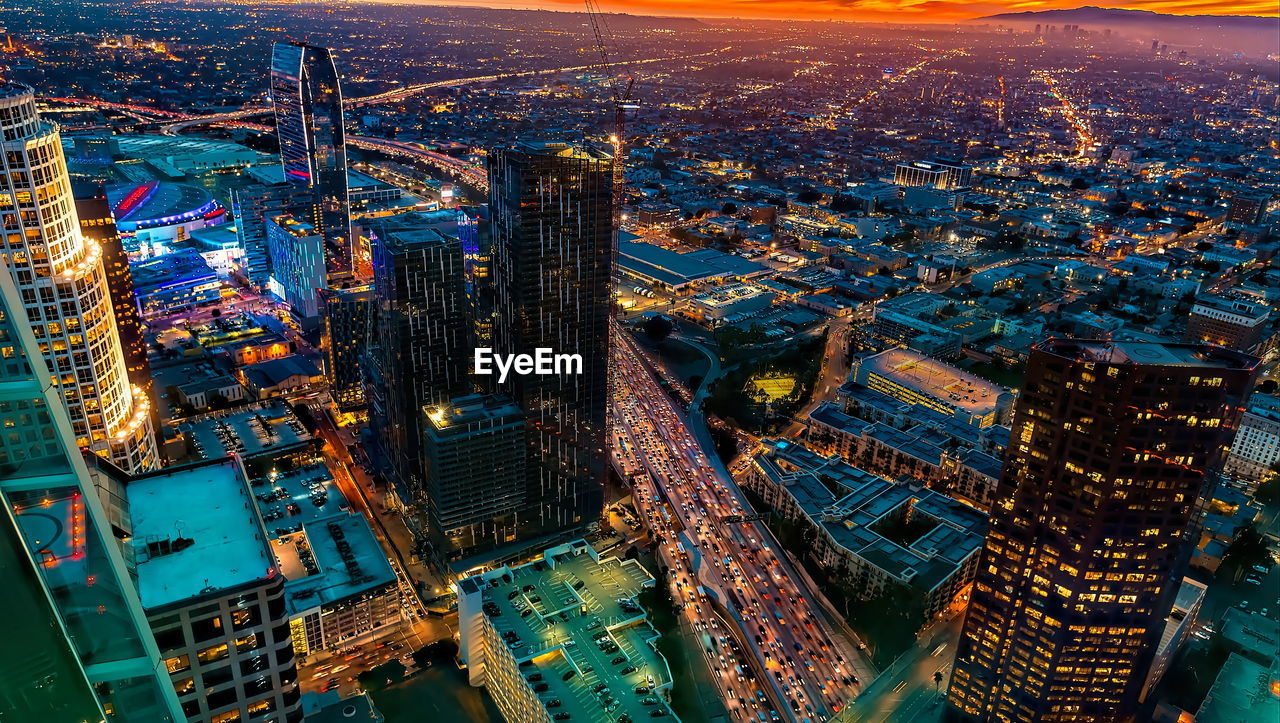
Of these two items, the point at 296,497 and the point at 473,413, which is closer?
the point at 473,413

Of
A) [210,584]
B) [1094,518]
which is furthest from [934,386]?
[210,584]

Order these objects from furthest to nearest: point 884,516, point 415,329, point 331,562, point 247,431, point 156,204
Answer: point 156,204 < point 247,431 < point 884,516 < point 415,329 < point 331,562

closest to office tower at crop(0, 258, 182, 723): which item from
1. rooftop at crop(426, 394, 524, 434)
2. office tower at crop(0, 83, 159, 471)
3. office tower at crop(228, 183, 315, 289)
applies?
office tower at crop(0, 83, 159, 471)

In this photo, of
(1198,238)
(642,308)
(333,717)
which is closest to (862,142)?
(1198,238)

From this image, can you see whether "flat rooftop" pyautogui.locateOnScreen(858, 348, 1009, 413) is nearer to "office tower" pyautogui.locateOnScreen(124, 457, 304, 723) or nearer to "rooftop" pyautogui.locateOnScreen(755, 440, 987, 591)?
"rooftop" pyautogui.locateOnScreen(755, 440, 987, 591)

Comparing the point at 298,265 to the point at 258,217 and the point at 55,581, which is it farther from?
the point at 55,581

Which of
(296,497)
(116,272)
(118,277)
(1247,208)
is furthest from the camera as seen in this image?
(1247,208)
